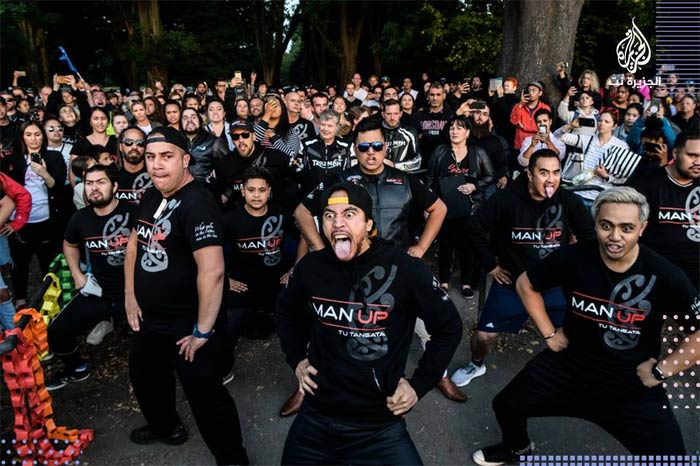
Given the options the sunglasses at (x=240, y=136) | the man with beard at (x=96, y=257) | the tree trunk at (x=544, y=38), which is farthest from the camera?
the tree trunk at (x=544, y=38)

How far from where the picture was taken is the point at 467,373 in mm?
4594

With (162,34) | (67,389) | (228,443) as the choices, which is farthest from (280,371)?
(162,34)

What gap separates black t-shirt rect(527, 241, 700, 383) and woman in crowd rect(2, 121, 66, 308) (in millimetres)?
5372

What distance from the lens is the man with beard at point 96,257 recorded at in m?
4.52

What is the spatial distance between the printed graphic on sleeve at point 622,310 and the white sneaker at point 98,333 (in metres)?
4.29

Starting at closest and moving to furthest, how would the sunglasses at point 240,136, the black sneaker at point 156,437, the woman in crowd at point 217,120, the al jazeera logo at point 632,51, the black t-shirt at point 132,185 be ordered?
1. the black sneaker at point 156,437
2. the black t-shirt at point 132,185
3. the sunglasses at point 240,136
4. the woman in crowd at point 217,120
5. the al jazeera logo at point 632,51

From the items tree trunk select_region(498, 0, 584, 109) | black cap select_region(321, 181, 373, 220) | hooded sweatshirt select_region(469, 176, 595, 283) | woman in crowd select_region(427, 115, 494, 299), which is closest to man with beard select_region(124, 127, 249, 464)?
black cap select_region(321, 181, 373, 220)

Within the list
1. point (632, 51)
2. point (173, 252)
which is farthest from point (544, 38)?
point (173, 252)

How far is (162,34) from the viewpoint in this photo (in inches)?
955

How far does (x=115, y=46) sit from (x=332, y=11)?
12288 mm

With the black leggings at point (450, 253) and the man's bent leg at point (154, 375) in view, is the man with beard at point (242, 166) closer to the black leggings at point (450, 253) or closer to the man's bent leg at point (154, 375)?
the black leggings at point (450, 253)

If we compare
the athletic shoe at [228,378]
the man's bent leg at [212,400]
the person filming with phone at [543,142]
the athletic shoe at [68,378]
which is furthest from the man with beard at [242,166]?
the person filming with phone at [543,142]

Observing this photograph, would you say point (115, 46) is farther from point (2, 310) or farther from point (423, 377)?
point (423, 377)

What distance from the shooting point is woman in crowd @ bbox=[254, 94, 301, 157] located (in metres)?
6.61
